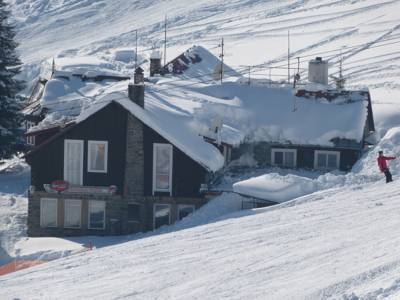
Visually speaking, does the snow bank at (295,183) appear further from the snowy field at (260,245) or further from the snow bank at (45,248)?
the snow bank at (45,248)

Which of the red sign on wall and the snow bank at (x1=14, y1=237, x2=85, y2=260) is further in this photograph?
the red sign on wall

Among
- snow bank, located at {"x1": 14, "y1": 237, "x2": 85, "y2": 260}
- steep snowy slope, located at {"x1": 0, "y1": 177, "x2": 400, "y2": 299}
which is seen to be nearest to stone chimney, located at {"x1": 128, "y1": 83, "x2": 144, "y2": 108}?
snow bank, located at {"x1": 14, "y1": 237, "x2": 85, "y2": 260}

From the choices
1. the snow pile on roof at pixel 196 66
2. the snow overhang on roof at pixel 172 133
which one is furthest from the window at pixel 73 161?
the snow pile on roof at pixel 196 66

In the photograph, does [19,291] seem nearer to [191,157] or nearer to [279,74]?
[191,157]

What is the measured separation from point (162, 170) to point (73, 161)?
9.04 feet

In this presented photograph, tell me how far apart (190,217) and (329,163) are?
6811 mm

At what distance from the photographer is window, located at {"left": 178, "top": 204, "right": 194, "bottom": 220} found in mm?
34844

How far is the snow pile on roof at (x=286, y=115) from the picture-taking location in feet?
122

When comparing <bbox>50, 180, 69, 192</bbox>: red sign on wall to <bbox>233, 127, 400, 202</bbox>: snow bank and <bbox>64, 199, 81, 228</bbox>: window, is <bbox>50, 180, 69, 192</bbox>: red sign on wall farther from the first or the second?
<bbox>233, 127, 400, 202</bbox>: snow bank

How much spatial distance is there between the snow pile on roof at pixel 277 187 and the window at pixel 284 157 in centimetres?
404

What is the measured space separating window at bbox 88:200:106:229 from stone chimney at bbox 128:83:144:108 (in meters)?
3.28

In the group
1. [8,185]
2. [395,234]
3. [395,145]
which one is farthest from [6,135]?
[395,234]

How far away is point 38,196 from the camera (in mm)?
35250

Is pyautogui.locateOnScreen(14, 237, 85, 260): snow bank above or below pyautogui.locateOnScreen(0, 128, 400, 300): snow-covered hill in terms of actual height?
below
